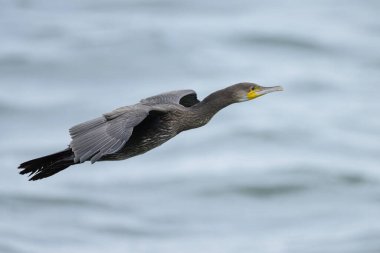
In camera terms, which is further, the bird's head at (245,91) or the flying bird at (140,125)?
the bird's head at (245,91)

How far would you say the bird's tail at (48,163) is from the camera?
13188 millimetres

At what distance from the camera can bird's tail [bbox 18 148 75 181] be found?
43.3 feet

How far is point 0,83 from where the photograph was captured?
30.5 meters

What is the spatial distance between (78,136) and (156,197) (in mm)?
13365

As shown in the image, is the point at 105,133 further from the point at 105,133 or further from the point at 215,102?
the point at 215,102

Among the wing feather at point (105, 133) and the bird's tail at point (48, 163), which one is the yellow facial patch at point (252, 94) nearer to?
the wing feather at point (105, 133)

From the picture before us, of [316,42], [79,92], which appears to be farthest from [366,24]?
[79,92]

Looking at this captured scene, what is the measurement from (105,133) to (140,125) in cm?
103

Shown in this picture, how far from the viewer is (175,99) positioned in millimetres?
14297

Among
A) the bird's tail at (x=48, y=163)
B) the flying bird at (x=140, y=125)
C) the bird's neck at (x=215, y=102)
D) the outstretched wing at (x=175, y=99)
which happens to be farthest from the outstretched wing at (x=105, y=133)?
the outstretched wing at (x=175, y=99)

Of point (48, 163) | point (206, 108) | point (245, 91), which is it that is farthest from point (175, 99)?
point (48, 163)

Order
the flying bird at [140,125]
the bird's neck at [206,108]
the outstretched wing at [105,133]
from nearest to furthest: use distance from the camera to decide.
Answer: the outstretched wing at [105,133] → the flying bird at [140,125] → the bird's neck at [206,108]

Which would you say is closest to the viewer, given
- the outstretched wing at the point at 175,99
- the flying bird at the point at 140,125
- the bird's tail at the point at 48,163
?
the flying bird at the point at 140,125

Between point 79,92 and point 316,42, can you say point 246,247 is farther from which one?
point 316,42
